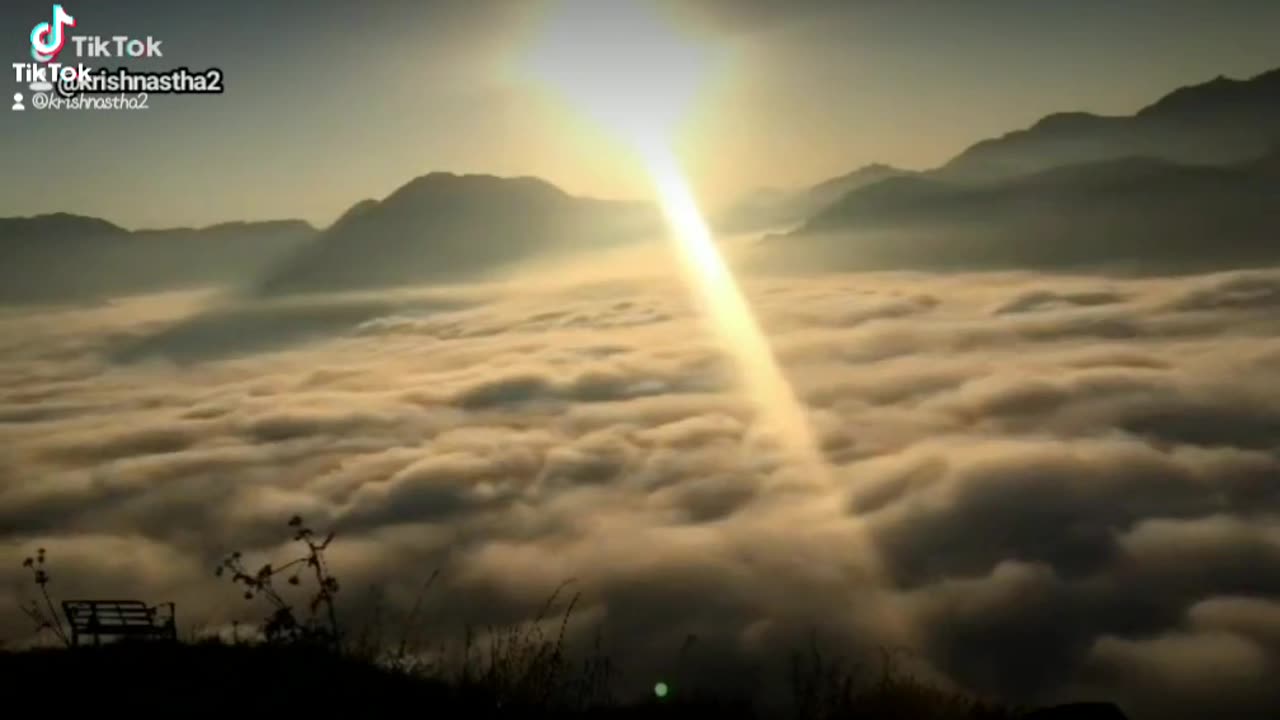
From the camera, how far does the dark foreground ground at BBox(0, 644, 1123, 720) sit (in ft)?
49.6

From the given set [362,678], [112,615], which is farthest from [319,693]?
[112,615]

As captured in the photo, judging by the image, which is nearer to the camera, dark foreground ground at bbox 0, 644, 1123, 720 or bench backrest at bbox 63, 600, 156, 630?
dark foreground ground at bbox 0, 644, 1123, 720

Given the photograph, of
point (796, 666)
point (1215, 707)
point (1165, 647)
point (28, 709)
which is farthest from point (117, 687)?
point (1215, 707)

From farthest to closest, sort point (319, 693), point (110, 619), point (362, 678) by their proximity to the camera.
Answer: point (110, 619) < point (362, 678) < point (319, 693)

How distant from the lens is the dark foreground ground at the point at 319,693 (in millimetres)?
15125

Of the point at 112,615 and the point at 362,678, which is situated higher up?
the point at 112,615

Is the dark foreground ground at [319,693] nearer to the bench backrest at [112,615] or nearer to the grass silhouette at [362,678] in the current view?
the grass silhouette at [362,678]

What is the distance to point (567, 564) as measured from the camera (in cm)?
16062

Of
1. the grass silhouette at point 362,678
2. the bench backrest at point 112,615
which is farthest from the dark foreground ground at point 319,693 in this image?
the bench backrest at point 112,615

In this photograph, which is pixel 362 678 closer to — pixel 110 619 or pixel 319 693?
pixel 319 693

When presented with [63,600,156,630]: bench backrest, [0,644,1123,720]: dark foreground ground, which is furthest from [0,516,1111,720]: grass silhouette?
[63,600,156,630]: bench backrest

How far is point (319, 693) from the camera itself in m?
15.6

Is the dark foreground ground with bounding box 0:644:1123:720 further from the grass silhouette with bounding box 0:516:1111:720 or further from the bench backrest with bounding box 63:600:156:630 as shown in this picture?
the bench backrest with bounding box 63:600:156:630

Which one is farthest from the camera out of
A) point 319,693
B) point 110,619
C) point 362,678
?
point 110,619
